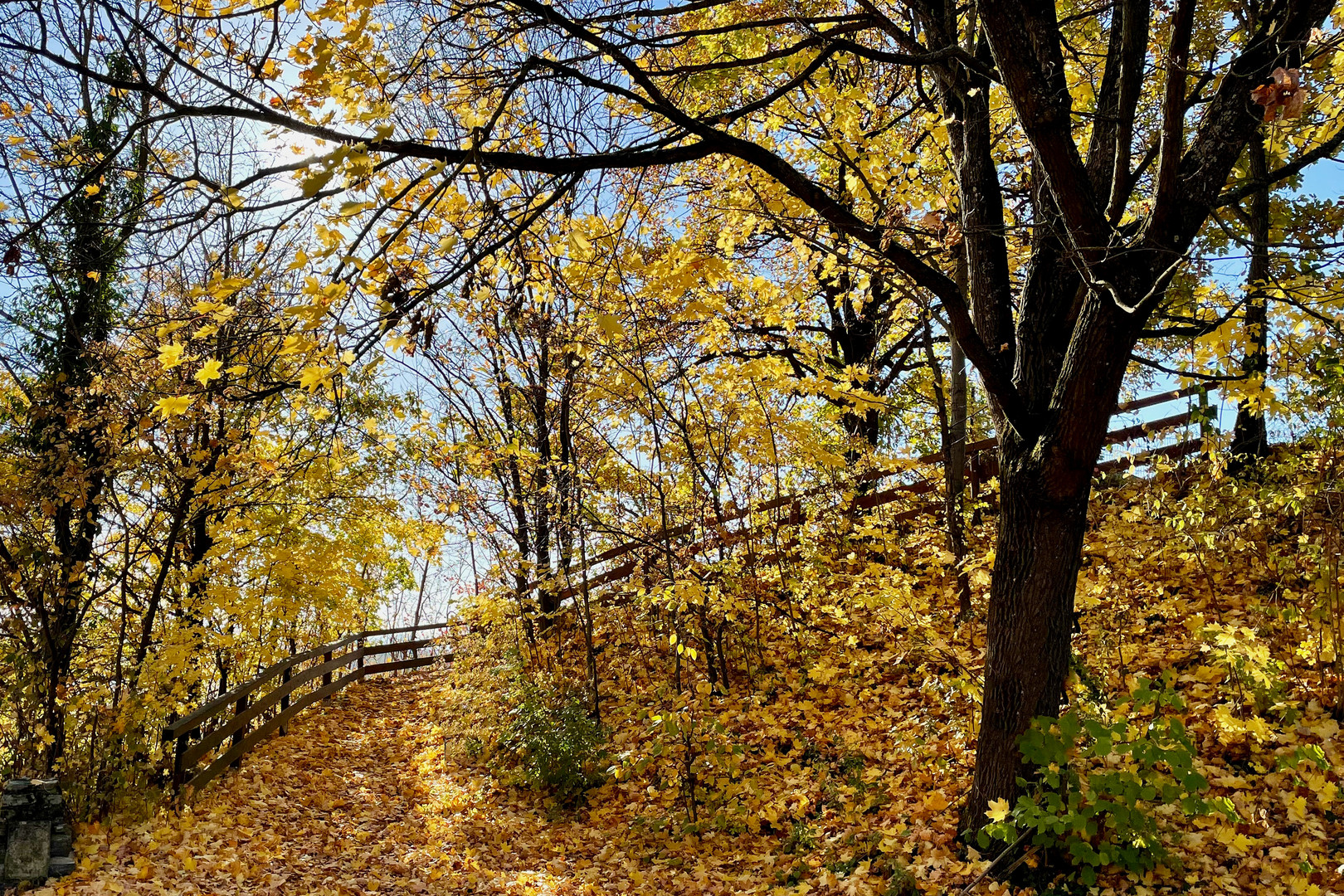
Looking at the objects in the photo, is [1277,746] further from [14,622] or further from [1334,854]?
[14,622]

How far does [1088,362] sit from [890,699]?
329 cm

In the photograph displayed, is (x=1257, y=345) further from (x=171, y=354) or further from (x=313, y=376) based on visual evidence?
(x=171, y=354)

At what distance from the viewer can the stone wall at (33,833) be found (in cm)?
484

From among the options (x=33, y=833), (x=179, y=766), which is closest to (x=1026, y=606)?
(x=33, y=833)

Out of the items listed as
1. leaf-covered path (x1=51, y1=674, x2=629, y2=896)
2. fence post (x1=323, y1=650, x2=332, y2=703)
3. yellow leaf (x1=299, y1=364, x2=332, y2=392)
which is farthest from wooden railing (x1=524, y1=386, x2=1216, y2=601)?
fence post (x1=323, y1=650, x2=332, y2=703)

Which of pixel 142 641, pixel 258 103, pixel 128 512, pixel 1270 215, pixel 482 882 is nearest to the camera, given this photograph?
pixel 258 103

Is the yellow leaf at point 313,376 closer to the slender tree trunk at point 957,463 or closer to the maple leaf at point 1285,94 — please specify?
the maple leaf at point 1285,94

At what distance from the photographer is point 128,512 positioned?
277 inches

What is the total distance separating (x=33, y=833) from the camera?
492cm

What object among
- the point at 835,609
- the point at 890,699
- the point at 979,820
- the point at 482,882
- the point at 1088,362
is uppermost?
the point at 1088,362

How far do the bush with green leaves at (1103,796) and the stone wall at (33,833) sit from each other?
5629 mm

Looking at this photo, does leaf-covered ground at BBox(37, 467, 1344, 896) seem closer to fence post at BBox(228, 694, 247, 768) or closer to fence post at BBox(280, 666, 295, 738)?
fence post at BBox(228, 694, 247, 768)

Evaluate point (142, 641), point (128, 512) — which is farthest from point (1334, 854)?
point (128, 512)

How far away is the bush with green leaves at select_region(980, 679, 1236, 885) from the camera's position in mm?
3609
